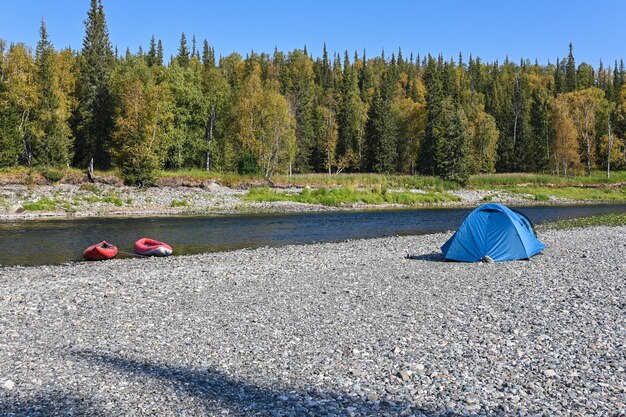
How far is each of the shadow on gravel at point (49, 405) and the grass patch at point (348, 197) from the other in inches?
1631

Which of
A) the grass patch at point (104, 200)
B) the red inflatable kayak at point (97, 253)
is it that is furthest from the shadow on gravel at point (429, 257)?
the grass patch at point (104, 200)

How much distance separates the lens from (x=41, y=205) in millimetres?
37969

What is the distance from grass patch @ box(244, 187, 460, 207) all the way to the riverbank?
2.36ft

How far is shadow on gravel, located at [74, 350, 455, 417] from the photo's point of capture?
628cm

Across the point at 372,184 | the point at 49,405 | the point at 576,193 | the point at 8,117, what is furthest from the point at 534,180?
the point at 49,405

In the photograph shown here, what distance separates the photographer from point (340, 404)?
6480mm

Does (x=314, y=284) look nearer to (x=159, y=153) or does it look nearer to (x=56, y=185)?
(x=56, y=185)

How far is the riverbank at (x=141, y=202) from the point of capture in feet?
124

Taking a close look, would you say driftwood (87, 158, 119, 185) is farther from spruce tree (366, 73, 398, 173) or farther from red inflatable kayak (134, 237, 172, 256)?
spruce tree (366, 73, 398, 173)

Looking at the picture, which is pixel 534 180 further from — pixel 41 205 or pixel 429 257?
pixel 41 205

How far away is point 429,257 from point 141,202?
30682mm

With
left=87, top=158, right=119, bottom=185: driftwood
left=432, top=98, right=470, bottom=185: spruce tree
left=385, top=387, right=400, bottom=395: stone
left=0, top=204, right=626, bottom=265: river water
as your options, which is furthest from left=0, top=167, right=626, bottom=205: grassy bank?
left=385, top=387, right=400, bottom=395: stone

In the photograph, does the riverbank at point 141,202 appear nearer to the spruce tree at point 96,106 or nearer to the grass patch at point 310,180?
the grass patch at point 310,180

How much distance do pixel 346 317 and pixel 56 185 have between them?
44112 millimetres
